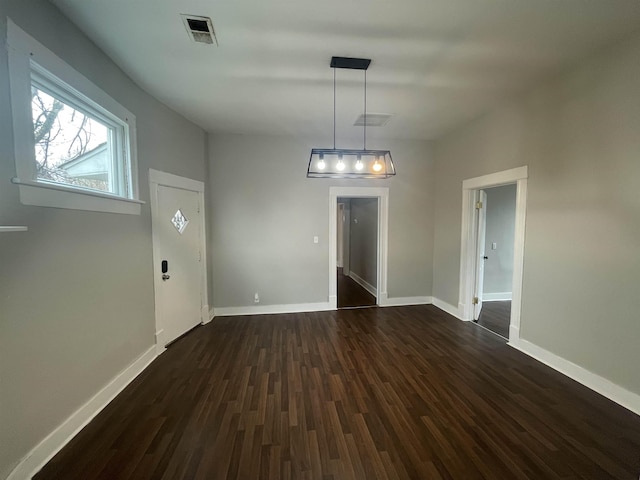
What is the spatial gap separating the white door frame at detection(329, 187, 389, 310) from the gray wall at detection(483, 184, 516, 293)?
1985 mm

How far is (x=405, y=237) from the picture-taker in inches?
187

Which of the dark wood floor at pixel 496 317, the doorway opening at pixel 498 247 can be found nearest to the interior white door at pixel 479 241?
the dark wood floor at pixel 496 317

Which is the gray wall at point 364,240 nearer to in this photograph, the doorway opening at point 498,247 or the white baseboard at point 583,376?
the doorway opening at point 498,247

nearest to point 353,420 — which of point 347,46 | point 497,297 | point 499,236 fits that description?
point 347,46

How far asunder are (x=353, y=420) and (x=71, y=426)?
6.71 ft

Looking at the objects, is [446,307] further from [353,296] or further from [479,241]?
[353,296]

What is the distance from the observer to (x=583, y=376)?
2416 mm

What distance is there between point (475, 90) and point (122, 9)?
10.8 feet

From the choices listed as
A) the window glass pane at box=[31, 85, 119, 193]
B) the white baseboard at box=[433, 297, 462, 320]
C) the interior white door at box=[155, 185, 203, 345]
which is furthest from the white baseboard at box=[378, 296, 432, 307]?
the window glass pane at box=[31, 85, 119, 193]

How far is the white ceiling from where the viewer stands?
176 cm

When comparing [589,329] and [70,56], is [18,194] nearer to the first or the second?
[70,56]

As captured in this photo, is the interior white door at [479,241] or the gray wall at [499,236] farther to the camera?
the gray wall at [499,236]

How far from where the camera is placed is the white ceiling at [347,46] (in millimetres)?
1757

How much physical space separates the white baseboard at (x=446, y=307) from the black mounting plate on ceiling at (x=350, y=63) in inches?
149
